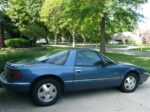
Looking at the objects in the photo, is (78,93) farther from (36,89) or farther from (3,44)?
(3,44)

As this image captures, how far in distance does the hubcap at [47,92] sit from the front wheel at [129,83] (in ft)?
7.81

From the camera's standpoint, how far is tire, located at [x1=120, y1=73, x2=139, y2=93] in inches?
301

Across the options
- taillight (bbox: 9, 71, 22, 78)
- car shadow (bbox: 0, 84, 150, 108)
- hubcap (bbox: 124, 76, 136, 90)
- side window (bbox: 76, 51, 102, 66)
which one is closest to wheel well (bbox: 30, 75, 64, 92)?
taillight (bbox: 9, 71, 22, 78)

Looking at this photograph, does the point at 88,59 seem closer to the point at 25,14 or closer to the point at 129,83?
the point at 129,83

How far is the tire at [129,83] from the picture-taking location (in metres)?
7.63

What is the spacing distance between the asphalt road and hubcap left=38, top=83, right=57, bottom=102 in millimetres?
230

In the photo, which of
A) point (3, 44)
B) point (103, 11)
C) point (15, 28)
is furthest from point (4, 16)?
point (103, 11)

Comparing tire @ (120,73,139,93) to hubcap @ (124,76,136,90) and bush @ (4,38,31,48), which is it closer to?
hubcap @ (124,76,136,90)

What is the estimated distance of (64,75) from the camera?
251 inches

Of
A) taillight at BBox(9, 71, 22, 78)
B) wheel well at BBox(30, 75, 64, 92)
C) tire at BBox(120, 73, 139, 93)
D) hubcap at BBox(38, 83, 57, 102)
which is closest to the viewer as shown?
taillight at BBox(9, 71, 22, 78)

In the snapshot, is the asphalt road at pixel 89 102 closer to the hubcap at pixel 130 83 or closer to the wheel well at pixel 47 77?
the hubcap at pixel 130 83

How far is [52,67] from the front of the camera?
6.31 meters

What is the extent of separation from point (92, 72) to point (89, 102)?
82cm

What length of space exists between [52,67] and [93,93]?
181cm
